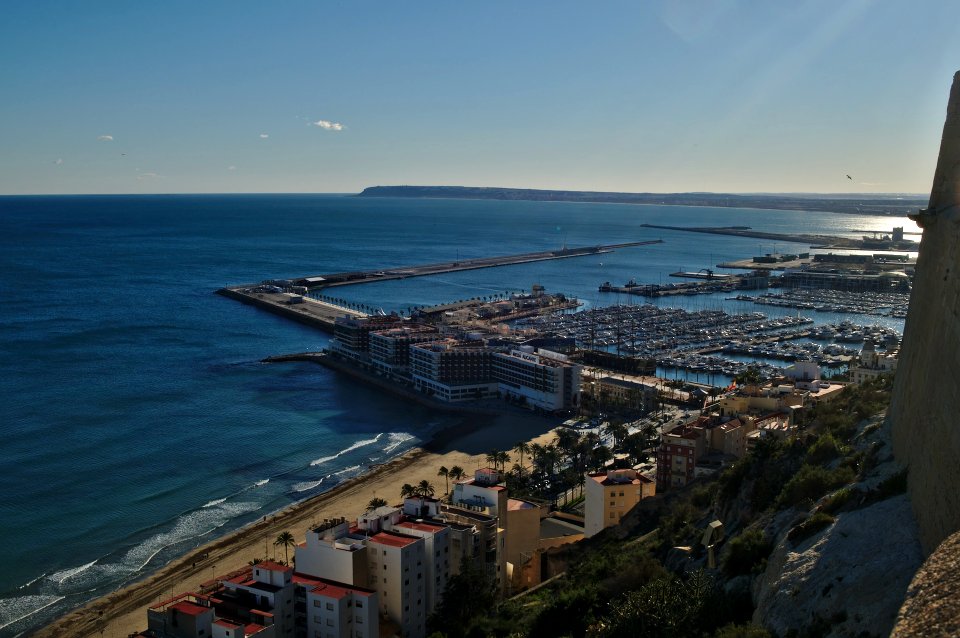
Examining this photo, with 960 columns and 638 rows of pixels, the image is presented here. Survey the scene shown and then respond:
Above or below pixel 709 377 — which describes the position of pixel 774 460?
above

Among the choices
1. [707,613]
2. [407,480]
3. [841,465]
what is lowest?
[407,480]

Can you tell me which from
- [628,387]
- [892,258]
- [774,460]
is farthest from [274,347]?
[892,258]

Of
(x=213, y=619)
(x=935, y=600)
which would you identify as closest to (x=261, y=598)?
(x=213, y=619)

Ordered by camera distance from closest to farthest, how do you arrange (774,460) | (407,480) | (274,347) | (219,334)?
1. (774,460)
2. (407,480)
3. (274,347)
4. (219,334)

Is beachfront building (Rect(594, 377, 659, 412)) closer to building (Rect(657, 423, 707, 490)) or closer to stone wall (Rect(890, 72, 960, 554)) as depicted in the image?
building (Rect(657, 423, 707, 490))

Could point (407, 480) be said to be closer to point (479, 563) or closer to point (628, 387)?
point (479, 563)

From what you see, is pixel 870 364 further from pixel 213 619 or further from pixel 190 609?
pixel 190 609

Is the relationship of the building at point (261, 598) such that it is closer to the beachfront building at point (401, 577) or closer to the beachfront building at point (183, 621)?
the beachfront building at point (183, 621)
